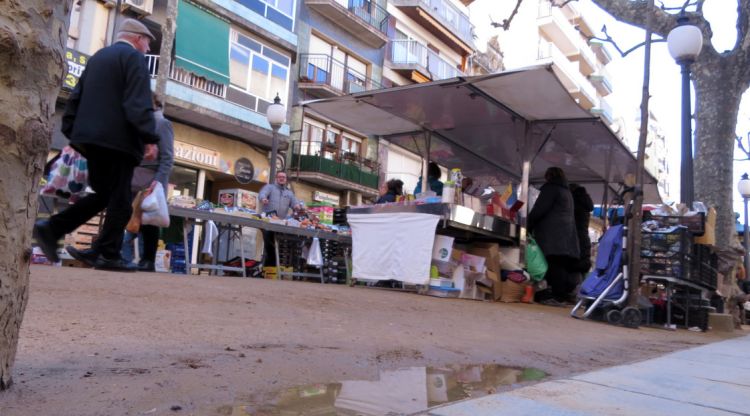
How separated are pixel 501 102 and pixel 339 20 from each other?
57.4 ft

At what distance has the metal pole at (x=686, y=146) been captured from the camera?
8703 mm

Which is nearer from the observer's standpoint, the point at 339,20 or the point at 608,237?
the point at 608,237

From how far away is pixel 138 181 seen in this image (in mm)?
6699

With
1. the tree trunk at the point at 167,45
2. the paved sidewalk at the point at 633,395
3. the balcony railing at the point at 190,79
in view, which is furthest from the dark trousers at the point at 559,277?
the balcony railing at the point at 190,79

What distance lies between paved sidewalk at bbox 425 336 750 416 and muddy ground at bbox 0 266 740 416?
0.92ft

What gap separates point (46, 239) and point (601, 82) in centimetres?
5383

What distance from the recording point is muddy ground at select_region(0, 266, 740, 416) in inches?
70.8

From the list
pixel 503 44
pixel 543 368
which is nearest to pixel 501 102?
pixel 543 368

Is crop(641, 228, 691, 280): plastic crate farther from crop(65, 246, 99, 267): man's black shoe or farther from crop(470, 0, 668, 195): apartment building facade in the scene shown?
crop(470, 0, 668, 195): apartment building facade

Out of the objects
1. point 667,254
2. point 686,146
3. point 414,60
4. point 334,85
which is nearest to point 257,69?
point 334,85

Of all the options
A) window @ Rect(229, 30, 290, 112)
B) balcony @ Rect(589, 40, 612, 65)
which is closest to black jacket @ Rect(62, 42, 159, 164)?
window @ Rect(229, 30, 290, 112)

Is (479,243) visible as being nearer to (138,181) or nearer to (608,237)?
(608,237)

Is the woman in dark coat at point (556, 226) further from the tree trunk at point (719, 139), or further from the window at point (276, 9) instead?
the window at point (276, 9)

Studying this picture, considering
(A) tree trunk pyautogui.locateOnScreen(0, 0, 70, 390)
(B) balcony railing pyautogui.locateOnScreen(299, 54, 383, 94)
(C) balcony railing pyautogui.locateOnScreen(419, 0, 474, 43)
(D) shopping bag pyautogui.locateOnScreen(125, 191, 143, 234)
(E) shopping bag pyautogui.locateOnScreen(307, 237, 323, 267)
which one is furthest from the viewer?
(C) balcony railing pyautogui.locateOnScreen(419, 0, 474, 43)
